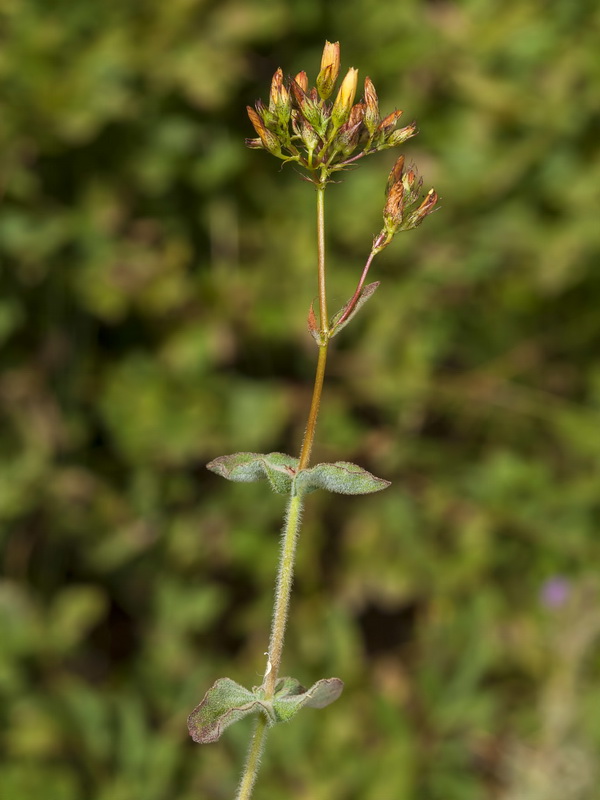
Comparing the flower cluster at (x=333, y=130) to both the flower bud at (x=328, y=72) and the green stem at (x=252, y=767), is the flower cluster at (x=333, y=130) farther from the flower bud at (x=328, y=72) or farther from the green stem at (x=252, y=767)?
the green stem at (x=252, y=767)

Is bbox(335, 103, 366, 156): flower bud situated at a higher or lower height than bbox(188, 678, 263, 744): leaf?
higher

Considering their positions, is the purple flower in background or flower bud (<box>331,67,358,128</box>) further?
the purple flower in background

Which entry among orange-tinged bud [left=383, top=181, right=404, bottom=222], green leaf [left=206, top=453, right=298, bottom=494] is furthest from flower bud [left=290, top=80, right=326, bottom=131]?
green leaf [left=206, top=453, right=298, bottom=494]

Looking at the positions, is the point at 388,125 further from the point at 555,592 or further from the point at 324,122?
the point at 555,592

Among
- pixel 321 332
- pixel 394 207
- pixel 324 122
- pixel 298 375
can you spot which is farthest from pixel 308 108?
pixel 298 375

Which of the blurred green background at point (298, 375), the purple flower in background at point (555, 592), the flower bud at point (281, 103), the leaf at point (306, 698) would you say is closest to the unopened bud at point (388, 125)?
the flower bud at point (281, 103)

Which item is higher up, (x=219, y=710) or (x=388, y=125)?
(x=388, y=125)

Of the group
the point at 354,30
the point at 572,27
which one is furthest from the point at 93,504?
the point at 572,27

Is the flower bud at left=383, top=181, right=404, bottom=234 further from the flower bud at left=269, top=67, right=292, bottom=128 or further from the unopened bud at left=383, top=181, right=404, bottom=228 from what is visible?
the flower bud at left=269, top=67, right=292, bottom=128
